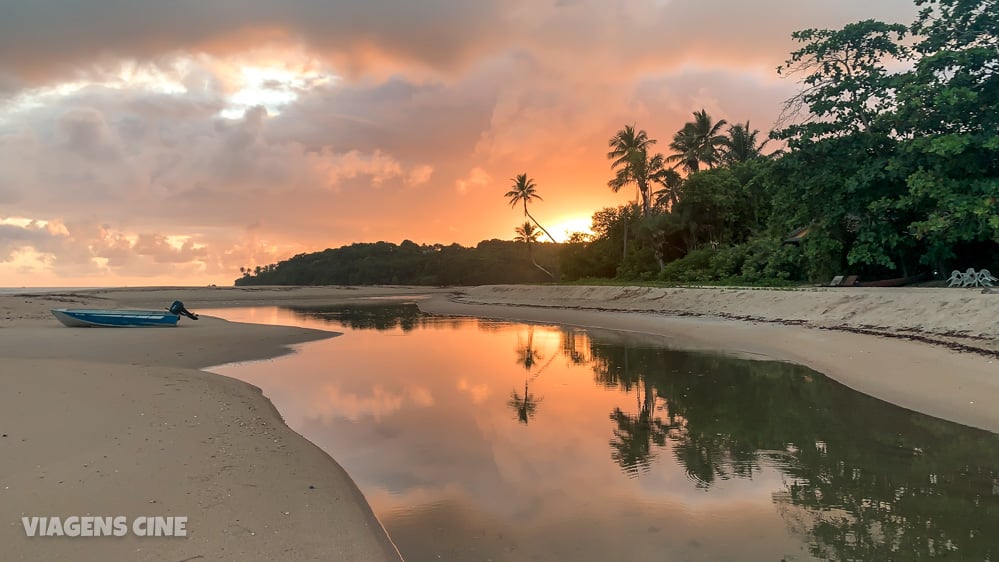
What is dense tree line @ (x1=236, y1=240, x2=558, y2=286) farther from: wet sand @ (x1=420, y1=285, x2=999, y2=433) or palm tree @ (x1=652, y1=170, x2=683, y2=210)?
wet sand @ (x1=420, y1=285, x2=999, y2=433)

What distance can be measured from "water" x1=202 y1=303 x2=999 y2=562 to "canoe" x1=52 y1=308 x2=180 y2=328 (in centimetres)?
1408

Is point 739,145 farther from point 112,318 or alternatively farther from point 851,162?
point 112,318

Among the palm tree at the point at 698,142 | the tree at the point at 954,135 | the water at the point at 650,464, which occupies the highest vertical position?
the palm tree at the point at 698,142

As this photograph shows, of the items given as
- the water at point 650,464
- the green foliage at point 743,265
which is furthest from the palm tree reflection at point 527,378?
the green foliage at point 743,265

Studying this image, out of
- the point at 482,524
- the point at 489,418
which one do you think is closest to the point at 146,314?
the point at 489,418

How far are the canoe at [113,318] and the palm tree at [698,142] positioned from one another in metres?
52.4

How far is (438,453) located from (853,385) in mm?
10655

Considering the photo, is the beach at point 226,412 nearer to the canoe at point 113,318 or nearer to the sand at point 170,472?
the sand at point 170,472

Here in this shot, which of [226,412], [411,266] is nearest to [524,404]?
[226,412]

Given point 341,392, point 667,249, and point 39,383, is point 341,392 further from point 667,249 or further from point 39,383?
point 667,249

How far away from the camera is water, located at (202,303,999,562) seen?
18.1 feet

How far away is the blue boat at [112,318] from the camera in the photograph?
24.9 meters

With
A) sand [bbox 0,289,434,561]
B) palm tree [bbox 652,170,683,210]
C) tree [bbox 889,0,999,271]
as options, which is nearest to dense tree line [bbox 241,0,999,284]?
tree [bbox 889,0,999,271]

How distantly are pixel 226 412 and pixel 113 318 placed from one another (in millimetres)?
20703
